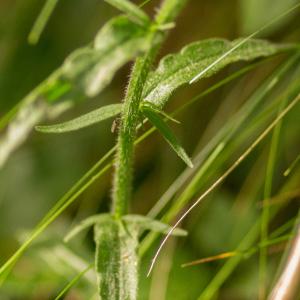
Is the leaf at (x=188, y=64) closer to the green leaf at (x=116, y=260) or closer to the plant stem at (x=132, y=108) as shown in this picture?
the plant stem at (x=132, y=108)

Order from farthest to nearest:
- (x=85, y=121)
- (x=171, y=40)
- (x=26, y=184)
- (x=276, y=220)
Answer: (x=171, y=40) → (x=26, y=184) → (x=276, y=220) → (x=85, y=121)

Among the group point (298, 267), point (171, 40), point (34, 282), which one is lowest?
point (298, 267)

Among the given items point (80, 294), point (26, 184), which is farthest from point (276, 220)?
point (26, 184)

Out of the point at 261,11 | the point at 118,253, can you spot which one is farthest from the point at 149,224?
the point at 261,11

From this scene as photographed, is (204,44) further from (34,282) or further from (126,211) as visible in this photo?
(34,282)

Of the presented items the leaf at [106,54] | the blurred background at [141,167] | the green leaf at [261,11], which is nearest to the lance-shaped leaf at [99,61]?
the leaf at [106,54]

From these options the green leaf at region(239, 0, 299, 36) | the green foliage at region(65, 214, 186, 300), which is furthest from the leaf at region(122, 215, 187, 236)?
the green leaf at region(239, 0, 299, 36)

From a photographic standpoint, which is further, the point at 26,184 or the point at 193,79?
the point at 26,184
